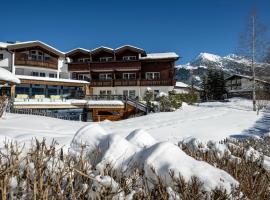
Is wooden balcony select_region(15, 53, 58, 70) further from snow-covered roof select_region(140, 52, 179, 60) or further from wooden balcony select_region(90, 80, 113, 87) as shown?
snow-covered roof select_region(140, 52, 179, 60)

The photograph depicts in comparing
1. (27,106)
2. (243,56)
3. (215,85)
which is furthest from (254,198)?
(215,85)

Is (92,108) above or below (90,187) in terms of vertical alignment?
below

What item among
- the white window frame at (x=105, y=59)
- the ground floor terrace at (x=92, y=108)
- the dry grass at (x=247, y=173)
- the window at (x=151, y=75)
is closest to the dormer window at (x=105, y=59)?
the white window frame at (x=105, y=59)

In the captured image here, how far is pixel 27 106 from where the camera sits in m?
29.6

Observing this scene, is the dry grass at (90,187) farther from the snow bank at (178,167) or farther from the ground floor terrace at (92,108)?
the ground floor terrace at (92,108)

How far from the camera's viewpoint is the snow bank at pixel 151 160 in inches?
97.6

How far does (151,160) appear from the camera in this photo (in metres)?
2.71

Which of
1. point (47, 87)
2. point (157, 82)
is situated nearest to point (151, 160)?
point (47, 87)

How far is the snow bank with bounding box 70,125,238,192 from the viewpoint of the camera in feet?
8.13

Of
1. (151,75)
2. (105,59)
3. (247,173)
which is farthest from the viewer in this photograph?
(105,59)

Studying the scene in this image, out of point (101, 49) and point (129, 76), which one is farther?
point (129, 76)

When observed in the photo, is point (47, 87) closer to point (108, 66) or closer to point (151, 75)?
point (108, 66)

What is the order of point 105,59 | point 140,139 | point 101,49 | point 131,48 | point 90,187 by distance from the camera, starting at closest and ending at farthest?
point 90,187 → point 140,139 → point 131,48 → point 101,49 → point 105,59

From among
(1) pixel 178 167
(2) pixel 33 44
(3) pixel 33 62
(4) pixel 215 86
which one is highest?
(2) pixel 33 44
